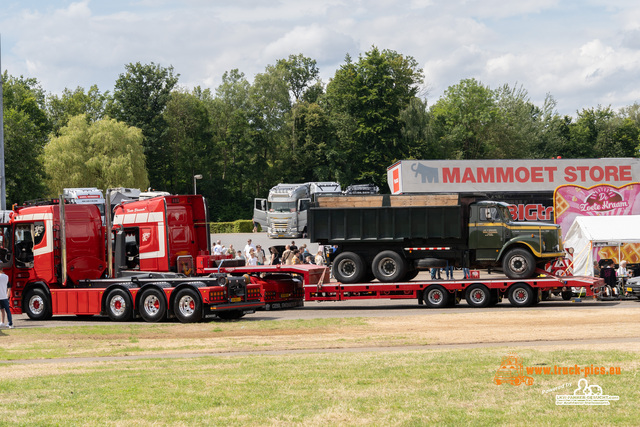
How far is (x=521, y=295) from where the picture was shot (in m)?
24.5

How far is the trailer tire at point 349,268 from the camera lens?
25.3 metres

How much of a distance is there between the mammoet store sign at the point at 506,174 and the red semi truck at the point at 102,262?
20.9 metres

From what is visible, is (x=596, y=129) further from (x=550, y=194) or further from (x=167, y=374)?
(x=167, y=374)

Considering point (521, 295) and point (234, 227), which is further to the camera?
point (234, 227)

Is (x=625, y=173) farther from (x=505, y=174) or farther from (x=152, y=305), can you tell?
(x=152, y=305)

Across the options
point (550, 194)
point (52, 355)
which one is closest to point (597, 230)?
point (550, 194)

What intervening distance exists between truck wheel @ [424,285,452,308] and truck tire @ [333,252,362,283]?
2122 millimetres

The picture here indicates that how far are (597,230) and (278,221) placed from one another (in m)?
26.3

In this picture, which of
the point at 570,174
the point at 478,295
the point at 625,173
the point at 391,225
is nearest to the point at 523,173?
the point at 570,174

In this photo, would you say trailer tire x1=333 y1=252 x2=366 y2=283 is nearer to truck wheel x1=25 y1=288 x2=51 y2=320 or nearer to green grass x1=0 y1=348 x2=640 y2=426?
truck wheel x1=25 y1=288 x2=51 y2=320

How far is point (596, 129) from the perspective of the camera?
338 ft

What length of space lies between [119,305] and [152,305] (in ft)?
3.58

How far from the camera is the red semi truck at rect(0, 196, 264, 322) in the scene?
21672 millimetres

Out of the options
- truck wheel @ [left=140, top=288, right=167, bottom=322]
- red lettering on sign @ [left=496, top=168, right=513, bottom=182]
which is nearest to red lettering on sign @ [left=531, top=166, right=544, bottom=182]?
red lettering on sign @ [left=496, top=168, right=513, bottom=182]
